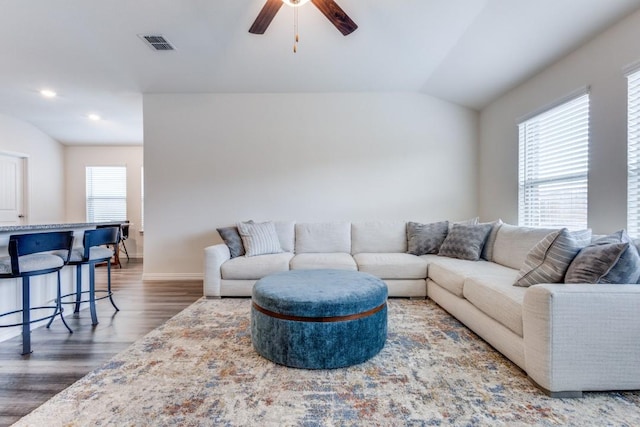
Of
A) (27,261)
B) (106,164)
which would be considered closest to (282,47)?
(27,261)

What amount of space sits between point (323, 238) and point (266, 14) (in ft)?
8.64

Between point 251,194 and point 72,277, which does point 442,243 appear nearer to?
point 251,194

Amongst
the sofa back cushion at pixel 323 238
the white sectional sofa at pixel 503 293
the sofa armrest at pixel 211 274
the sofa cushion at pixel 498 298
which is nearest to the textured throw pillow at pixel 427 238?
the white sectional sofa at pixel 503 293

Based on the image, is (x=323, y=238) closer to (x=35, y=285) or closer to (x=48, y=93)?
(x=35, y=285)

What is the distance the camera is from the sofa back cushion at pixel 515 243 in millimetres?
2744

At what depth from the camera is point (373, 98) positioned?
4383mm

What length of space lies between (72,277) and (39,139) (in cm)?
467

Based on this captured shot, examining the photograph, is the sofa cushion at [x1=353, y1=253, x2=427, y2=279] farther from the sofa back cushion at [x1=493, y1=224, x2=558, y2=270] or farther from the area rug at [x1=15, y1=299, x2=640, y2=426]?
the area rug at [x1=15, y1=299, x2=640, y2=426]

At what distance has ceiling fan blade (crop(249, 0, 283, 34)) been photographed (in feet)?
6.73

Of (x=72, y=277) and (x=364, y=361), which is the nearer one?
(x=364, y=361)

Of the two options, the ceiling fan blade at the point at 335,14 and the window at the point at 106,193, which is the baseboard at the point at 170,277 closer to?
the window at the point at 106,193

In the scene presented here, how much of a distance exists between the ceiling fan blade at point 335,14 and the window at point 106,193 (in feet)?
21.2

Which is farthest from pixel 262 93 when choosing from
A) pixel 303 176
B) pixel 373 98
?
pixel 373 98

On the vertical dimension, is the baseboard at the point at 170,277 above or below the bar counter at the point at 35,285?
below
